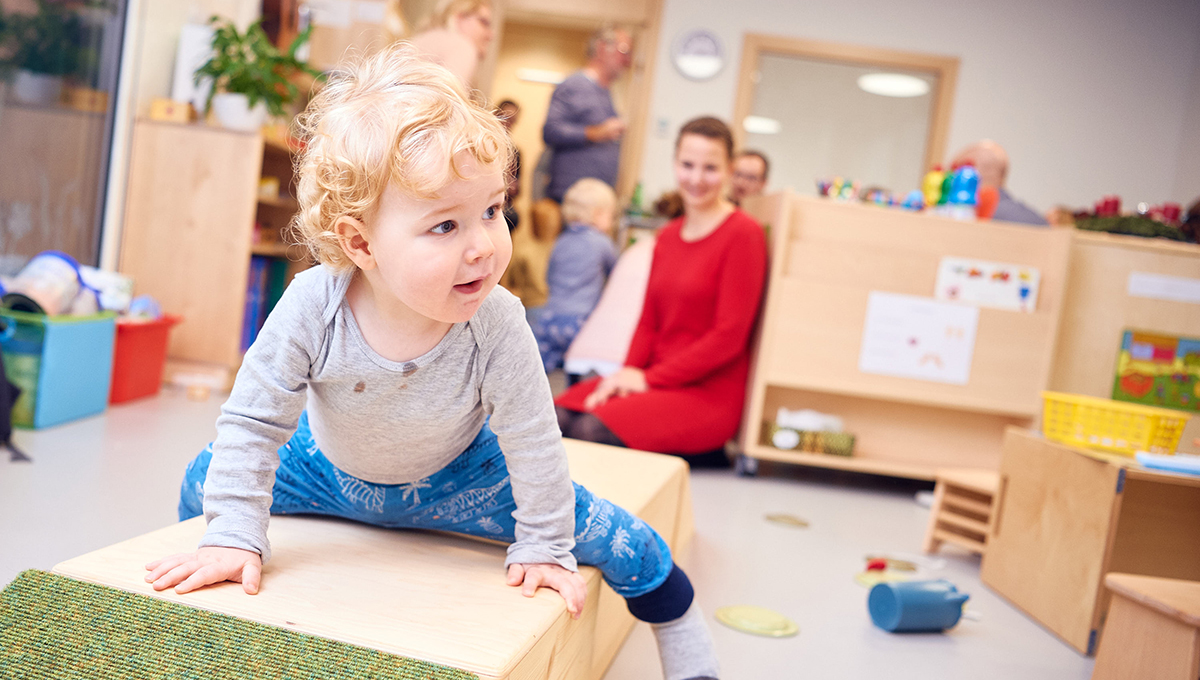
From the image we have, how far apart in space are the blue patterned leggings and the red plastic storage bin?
179 cm

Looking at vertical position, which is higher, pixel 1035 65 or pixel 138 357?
pixel 1035 65

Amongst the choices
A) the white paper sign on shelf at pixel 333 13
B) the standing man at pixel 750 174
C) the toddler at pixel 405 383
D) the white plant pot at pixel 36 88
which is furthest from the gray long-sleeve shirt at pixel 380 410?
the white paper sign on shelf at pixel 333 13

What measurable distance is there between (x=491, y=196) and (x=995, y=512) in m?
1.61

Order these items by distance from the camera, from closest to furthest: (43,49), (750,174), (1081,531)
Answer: (1081,531)
(43,49)
(750,174)

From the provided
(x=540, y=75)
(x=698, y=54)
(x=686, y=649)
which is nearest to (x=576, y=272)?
(x=698, y=54)

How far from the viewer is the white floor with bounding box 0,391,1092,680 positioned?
1.50 meters

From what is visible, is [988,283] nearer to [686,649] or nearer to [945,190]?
[945,190]

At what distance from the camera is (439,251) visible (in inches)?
35.9

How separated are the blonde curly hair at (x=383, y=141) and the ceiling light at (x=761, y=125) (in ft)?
16.1

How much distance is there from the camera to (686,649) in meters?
1.22

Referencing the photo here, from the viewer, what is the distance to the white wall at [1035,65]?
5.48 meters

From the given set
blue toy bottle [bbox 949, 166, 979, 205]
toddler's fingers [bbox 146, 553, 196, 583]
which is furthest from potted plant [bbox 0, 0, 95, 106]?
blue toy bottle [bbox 949, 166, 979, 205]

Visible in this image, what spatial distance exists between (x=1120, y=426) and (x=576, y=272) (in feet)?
7.78

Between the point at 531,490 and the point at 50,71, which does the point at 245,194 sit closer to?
the point at 50,71
